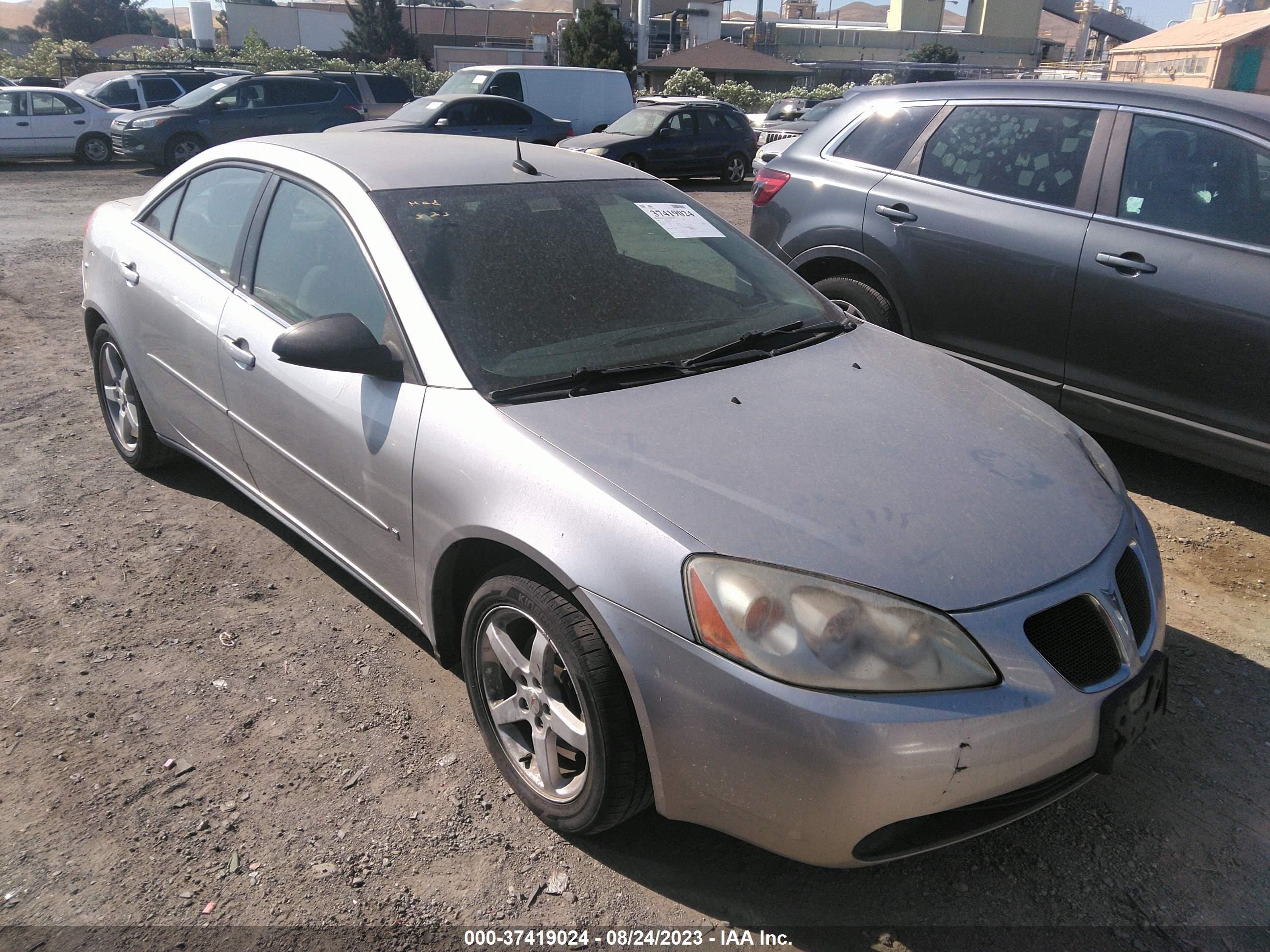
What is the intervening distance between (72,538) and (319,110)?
53.9 ft

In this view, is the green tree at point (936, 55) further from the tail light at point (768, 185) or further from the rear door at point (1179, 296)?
the rear door at point (1179, 296)

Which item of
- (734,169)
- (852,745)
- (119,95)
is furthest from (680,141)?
(852,745)

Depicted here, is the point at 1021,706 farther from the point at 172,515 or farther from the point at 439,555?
the point at 172,515

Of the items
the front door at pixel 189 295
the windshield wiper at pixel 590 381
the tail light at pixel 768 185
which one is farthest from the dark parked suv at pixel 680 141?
the windshield wiper at pixel 590 381

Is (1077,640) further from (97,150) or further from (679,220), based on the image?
(97,150)

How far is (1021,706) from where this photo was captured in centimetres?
205

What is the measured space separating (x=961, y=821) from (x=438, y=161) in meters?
2.59

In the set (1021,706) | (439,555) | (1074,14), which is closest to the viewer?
(1021,706)

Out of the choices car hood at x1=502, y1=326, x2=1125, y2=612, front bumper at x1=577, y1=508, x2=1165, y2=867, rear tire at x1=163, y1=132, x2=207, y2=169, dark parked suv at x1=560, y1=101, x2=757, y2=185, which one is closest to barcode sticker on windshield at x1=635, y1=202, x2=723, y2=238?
car hood at x1=502, y1=326, x2=1125, y2=612

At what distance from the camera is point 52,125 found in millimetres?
18125

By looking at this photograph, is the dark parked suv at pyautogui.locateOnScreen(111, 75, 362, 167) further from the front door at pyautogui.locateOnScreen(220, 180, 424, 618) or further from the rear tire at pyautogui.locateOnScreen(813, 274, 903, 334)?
the front door at pyautogui.locateOnScreen(220, 180, 424, 618)

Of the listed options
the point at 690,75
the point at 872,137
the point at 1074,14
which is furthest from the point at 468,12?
the point at 872,137

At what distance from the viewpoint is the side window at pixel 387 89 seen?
74.5ft

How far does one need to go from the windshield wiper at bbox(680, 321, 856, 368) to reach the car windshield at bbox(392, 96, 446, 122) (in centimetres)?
1466
